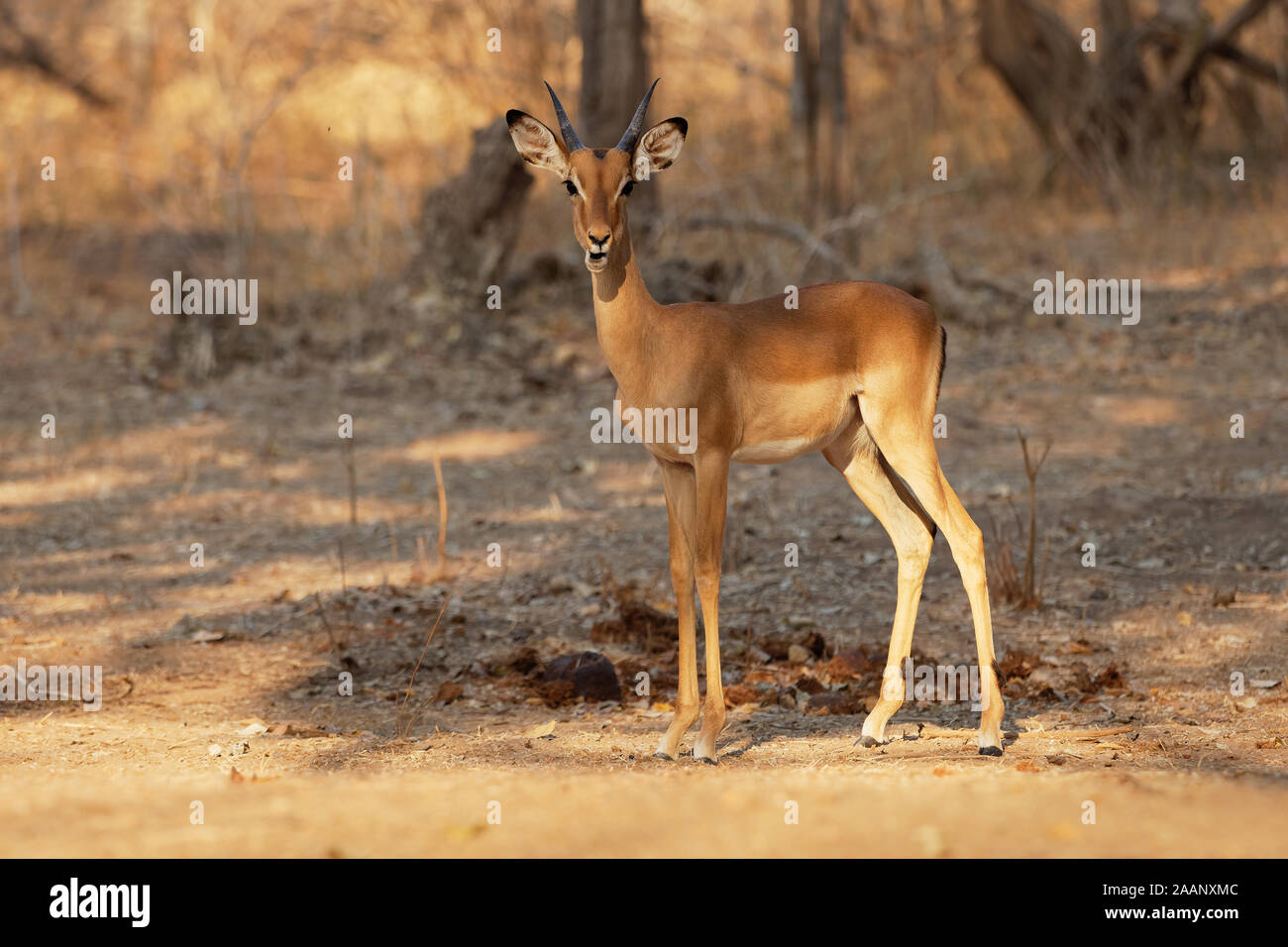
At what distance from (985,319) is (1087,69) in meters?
5.91

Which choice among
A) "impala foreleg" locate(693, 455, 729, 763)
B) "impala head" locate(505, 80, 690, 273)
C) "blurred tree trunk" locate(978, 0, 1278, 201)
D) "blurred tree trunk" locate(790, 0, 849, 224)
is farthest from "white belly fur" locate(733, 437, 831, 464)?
"blurred tree trunk" locate(978, 0, 1278, 201)

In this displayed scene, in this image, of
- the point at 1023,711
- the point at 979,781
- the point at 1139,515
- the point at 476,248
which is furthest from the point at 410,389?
the point at 979,781

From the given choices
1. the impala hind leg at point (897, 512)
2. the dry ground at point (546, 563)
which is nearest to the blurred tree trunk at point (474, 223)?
the dry ground at point (546, 563)

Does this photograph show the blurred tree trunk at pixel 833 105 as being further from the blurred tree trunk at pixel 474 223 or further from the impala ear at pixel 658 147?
the impala ear at pixel 658 147

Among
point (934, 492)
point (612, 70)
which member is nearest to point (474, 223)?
point (612, 70)

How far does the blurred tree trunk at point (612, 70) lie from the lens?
1442 cm

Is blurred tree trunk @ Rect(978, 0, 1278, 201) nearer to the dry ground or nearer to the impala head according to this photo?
the dry ground

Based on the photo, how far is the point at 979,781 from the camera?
16.9ft

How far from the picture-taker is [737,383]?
18.9ft

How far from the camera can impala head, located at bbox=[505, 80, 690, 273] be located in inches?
211

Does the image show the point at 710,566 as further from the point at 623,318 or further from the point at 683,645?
the point at 623,318

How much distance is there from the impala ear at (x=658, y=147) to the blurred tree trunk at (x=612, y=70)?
8.77 meters

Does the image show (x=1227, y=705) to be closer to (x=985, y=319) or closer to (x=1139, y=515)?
(x=1139, y=515)

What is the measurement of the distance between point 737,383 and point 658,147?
0.94 metres
